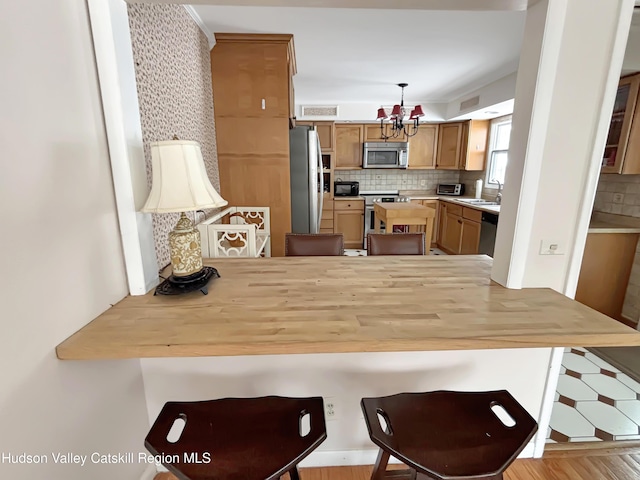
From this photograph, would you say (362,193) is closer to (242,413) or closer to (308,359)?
(308,359)

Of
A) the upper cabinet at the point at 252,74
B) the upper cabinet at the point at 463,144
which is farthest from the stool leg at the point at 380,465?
the upper cabinet at the point at 463,144

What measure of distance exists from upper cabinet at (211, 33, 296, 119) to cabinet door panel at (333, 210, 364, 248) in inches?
99.9

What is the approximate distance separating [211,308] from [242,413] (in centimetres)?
35

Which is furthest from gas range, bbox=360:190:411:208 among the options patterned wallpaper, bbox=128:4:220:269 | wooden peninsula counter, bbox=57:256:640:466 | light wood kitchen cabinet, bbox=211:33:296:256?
wooden peninsula counter, bbox=57:256:640:466

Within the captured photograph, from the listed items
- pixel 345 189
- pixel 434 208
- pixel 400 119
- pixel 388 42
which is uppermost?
pixel 388 42

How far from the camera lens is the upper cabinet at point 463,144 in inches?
185

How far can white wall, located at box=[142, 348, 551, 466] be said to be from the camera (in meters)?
1.35

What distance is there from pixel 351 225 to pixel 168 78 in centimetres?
375

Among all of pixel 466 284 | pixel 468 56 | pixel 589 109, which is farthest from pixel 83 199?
pixel 468 56

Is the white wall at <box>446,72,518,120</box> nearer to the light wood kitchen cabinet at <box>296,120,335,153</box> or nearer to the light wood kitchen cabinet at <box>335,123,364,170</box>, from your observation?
the light wood kitchen cabinet at <box>335,123,364,170</box>

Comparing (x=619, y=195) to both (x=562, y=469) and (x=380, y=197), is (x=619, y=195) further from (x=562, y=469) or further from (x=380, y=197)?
(x=380, y=197)

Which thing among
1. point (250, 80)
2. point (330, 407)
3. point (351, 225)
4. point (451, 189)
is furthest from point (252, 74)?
point (451, 189)

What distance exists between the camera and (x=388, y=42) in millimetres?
2596

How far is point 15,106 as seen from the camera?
2.40 ft
